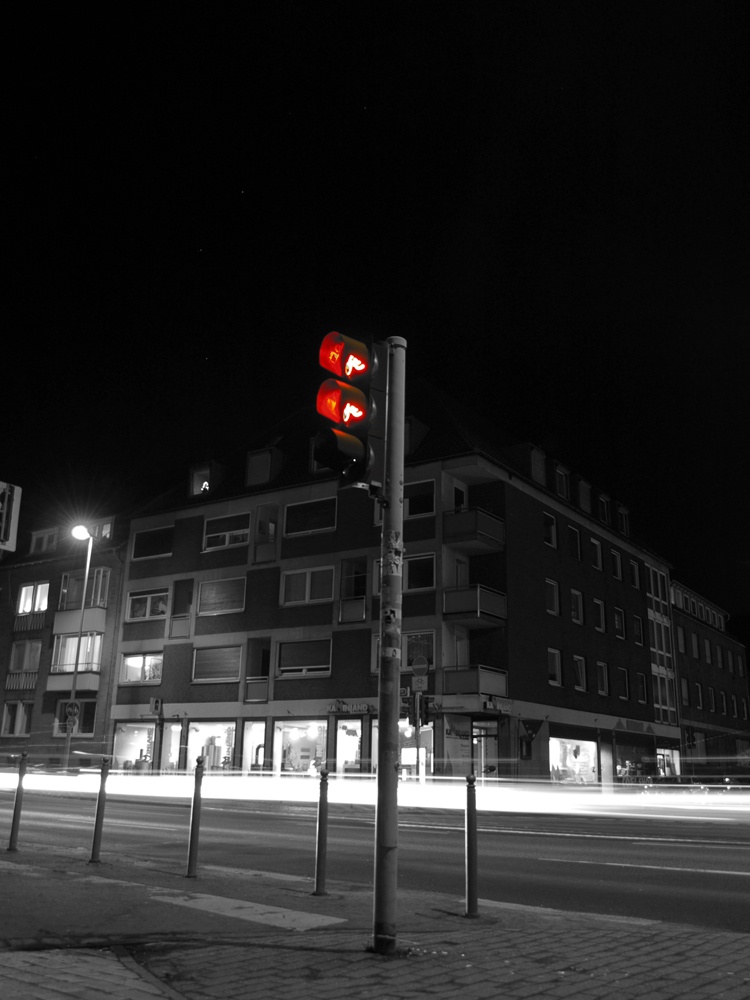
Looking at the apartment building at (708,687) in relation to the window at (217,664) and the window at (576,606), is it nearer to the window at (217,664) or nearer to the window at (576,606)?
the window at (576,606)

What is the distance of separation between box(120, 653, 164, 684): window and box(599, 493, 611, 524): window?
21.5m

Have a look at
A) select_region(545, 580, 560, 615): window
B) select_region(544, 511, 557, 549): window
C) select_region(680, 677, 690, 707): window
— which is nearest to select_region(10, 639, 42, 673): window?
select_region(545, 580, 560, 615): window

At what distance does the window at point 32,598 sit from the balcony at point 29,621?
0.68ft

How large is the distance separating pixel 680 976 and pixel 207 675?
34.9 metres

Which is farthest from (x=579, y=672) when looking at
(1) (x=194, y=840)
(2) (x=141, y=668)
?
(1) (x=194, y=840)

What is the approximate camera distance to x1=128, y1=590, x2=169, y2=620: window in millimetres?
40750

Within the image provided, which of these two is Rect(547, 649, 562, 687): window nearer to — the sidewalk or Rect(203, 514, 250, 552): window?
Rect(203, 514, 250, 552): window

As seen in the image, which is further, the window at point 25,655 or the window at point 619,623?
the window at point 619,623

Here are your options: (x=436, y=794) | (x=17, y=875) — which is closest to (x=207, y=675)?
(x=436, y=794)

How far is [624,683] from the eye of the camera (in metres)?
43.9

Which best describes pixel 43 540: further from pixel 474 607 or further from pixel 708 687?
pixel 708 687

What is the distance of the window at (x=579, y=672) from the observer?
39312mm

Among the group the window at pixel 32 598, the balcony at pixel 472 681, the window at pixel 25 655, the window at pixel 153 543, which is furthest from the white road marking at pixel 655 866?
the window at pixel 32 598

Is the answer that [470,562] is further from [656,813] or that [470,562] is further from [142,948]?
[142,948]
